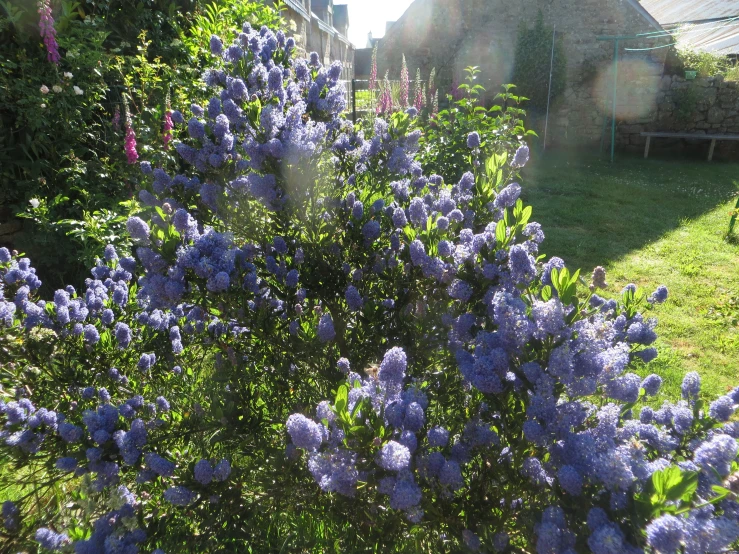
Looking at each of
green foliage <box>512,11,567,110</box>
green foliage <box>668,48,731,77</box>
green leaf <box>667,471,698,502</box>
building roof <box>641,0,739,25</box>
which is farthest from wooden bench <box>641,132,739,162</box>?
green leaf <box>667,471,698,502</box>

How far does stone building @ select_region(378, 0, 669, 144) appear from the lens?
12.3 m

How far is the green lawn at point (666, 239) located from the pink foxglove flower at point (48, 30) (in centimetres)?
530

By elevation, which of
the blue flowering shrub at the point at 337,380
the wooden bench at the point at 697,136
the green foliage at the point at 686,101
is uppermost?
the green foliage at the point at 686,101

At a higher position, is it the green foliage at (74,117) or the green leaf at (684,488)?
the green foliage at (74,117)

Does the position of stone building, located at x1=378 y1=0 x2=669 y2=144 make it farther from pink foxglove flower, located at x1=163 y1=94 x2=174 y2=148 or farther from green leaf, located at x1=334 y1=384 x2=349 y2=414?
green leaf, located at x1=334 y1=384 x2=349 y2=414

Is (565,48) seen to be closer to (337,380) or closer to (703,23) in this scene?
(703,23)

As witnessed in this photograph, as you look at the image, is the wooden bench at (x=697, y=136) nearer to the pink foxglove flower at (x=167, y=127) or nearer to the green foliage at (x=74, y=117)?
Result: the green foliage at (x=74, y=117)

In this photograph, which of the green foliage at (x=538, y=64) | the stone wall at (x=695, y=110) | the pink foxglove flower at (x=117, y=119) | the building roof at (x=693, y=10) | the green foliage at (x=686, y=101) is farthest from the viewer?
the building roof at (x=693, y=10)

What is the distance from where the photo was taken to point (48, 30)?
4.06 metres

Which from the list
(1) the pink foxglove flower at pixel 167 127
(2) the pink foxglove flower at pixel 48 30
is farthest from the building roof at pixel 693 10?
(2) the pink foxglove flower at pixel 48 30

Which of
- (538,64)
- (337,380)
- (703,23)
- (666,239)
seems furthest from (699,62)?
(337,380)

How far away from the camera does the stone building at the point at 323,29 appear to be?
1341 cm

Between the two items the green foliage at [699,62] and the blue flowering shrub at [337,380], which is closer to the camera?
the blue flowering shrub at [337,380]

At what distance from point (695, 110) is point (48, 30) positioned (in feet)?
43.0
